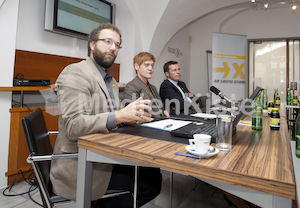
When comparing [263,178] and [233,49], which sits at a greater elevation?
[233,49]

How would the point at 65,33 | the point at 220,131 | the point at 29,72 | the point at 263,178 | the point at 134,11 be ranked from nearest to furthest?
the point at 263,178
the point at 220,131
the point at 29,72
the point at 65,33
the point at 134,11

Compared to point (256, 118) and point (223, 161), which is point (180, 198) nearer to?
point (256, 118)

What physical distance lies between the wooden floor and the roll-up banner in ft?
10.9

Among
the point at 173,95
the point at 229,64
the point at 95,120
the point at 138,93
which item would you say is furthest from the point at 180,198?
the point at 229,64

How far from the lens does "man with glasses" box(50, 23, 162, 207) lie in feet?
3.43

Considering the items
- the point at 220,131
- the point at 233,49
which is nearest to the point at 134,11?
the point at 233,49

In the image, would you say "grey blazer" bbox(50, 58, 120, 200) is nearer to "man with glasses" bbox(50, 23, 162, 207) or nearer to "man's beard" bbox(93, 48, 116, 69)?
"man with glasses" bbox(50, 23, 162, 207)

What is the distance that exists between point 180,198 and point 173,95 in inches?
49.8

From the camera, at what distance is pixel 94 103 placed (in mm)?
1180

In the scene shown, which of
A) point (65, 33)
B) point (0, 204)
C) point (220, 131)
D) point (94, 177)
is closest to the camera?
point (220, 131)

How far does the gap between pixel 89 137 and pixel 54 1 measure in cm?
245

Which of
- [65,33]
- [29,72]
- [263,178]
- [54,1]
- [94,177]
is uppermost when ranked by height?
[54,1]

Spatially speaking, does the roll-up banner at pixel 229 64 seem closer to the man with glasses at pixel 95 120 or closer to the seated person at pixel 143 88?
the seated person at pixel 143 88

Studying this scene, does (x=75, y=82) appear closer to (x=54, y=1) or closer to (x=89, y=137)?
(x=89, y=137)
